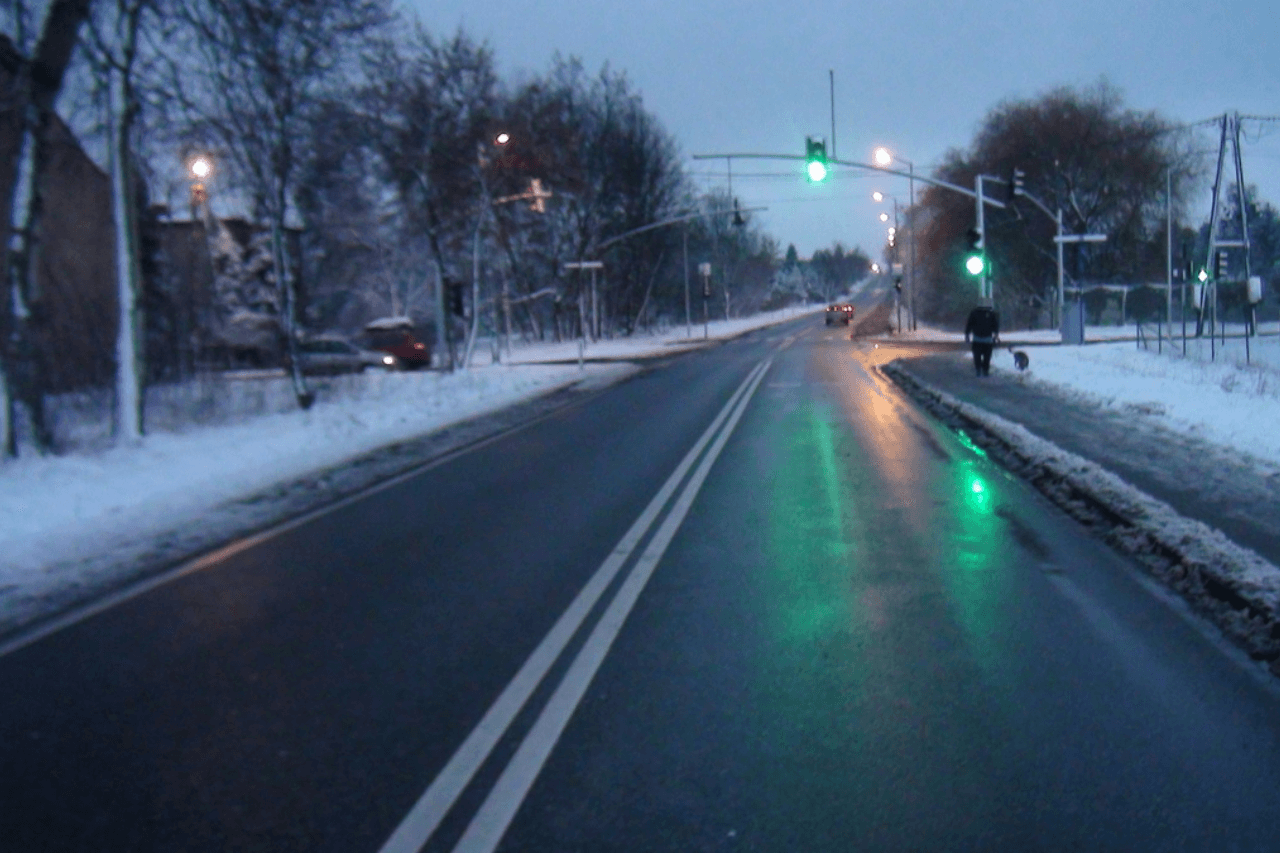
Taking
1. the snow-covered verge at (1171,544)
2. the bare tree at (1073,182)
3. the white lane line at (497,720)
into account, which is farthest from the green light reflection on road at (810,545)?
the bare tree at (1073,182)

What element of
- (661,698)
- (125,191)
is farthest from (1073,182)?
(661,698)

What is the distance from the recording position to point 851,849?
4.11m

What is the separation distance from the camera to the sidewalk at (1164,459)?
31.2 feet

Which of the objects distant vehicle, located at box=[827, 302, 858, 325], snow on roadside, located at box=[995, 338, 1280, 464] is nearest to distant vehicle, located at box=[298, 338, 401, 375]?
snow on roadside, located at box=[995, 338, 1280, 464]

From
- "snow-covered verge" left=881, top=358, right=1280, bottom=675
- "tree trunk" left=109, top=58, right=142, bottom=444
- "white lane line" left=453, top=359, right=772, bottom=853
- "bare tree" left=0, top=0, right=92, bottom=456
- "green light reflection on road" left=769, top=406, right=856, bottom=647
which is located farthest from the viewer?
"tree trunk" left=109, top=58, right=142, bottom=444

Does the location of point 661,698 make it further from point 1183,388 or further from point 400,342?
point 400,342

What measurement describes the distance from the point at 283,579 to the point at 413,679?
9.66ft

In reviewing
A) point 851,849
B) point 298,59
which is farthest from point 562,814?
point 298,59

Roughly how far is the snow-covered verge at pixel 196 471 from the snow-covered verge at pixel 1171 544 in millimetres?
7427

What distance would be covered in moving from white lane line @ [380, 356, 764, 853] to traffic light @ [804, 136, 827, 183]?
19490mm

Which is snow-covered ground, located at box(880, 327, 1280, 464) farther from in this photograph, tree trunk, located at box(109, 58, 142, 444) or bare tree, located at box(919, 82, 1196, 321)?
bare tree, located at box(919, 82, 1196, 321)

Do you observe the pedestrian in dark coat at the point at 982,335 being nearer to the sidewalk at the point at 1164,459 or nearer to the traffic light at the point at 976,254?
the sidewalk at the point at 1164,459

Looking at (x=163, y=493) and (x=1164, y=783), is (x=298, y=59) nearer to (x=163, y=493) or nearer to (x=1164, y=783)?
(x=163, y=493)

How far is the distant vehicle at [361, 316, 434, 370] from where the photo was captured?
141ft
